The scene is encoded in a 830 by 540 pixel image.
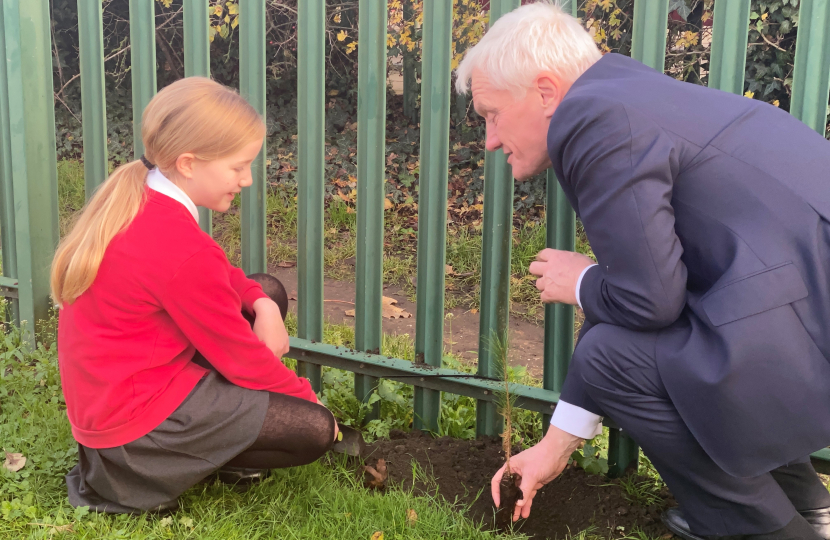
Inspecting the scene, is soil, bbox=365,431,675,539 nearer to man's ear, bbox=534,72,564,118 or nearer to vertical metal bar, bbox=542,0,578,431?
vertical metal bar, bbox=542,0,578,431

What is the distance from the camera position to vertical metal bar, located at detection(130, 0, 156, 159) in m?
3.14

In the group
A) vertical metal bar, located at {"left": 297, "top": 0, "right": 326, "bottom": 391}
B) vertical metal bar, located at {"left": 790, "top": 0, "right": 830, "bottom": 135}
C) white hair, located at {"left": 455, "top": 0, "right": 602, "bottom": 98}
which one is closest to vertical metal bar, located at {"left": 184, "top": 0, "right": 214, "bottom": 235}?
vertical metal bar, located at {"left": 297, "top": 0, "right": 326, "bottom": 391}

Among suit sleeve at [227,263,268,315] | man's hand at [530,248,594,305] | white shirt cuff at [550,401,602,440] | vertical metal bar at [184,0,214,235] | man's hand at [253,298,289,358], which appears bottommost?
white shirt cuff at [550,401,602,440]

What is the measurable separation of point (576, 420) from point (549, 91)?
0.87 m

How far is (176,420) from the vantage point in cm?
215

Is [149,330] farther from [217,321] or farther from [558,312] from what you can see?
[558,312]

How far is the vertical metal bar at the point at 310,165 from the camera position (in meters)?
2.84

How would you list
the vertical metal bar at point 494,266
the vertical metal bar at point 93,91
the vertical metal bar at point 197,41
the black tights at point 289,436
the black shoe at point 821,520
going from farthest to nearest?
the vertical metal bar at point 93,91, the vertical metal bar at point 197,41, the vertical metal bar at point 494,266, the black tights at point 289,436, the black shoe at point 821,520

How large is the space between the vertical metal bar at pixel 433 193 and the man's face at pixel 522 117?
58 cm

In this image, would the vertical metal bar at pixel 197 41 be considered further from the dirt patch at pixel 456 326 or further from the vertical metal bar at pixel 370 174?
the dirt patch at pixel 456 326

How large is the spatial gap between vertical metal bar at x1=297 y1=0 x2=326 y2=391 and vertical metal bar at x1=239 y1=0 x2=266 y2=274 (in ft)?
0.55

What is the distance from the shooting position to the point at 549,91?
6.31ft

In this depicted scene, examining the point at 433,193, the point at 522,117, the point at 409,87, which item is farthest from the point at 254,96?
the point at 409,87

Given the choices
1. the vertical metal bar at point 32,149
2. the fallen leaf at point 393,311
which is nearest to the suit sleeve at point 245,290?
the vertical metal bar at point 32,149
